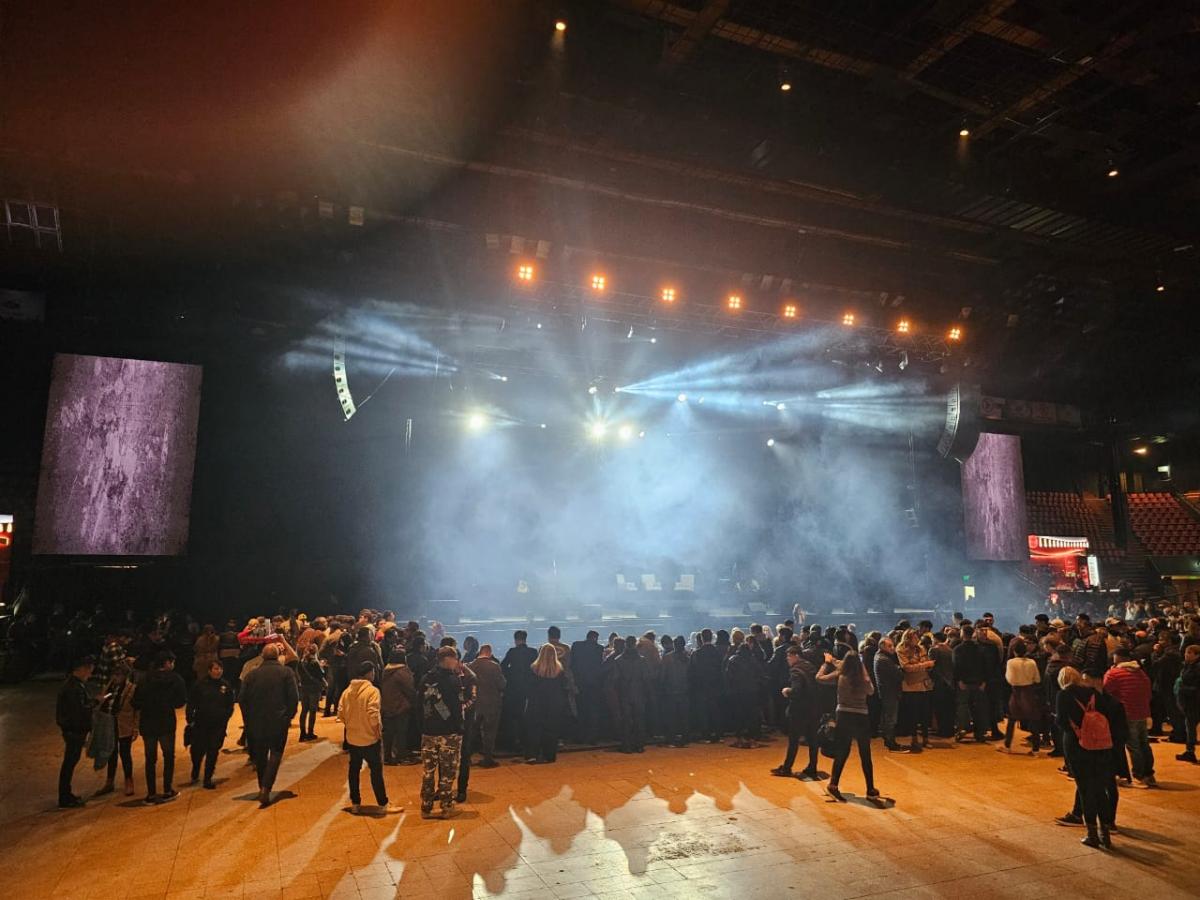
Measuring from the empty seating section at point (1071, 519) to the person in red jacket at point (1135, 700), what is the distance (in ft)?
67.9

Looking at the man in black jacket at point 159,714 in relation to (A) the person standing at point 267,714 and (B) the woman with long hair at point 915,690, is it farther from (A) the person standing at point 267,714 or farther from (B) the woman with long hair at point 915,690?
(B) the woman with long hair at point 915,690

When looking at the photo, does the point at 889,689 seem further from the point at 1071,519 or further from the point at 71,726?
the point at 1071,519

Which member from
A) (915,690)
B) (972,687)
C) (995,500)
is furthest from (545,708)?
(995,500)

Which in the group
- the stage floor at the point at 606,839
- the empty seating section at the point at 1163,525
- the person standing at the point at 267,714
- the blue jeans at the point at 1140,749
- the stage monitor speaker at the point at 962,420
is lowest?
the stage floor at the point at 606,839

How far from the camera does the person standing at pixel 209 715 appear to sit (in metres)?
6.67

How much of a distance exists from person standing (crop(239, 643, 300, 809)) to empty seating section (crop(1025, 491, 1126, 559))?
26946mm

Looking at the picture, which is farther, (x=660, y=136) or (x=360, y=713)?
(x=660, y=136)

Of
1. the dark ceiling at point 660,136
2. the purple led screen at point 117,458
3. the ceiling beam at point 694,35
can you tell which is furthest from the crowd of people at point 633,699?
the ceiling beam at point 694,35

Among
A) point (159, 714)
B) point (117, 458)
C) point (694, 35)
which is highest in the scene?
point (694, 35)

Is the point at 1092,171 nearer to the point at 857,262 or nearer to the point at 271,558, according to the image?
the point at 857,262

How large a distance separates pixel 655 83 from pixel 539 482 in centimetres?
1284

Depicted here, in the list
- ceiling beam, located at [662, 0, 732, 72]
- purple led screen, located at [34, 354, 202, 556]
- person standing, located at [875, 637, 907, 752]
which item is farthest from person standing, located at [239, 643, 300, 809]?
purple led screen, located at [34, 354, 202, 556]

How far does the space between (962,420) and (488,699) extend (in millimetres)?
14251

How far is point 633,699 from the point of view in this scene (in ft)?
27.4
